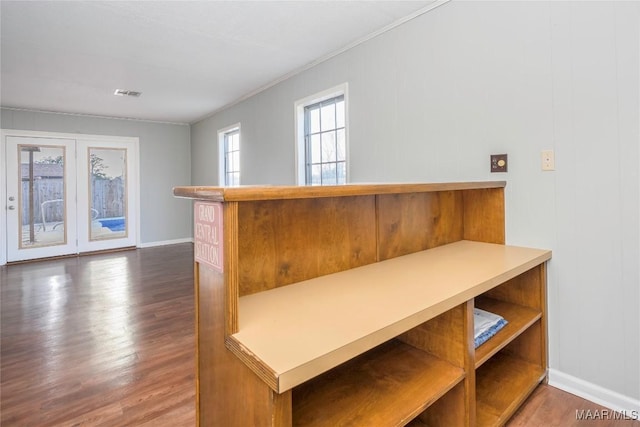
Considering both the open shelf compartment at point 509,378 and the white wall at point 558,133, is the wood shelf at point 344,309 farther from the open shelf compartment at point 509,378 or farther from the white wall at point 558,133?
the open shelf compartment at point 509,378

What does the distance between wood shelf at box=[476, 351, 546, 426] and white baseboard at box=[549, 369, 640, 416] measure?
111 mm

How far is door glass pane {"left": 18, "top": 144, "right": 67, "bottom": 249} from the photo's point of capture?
17.7 ft

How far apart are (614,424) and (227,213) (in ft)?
6.88

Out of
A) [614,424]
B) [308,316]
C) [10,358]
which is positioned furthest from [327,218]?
[10,358]

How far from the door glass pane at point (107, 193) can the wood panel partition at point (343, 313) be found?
6.12m

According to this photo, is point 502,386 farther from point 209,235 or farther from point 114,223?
point 114,223

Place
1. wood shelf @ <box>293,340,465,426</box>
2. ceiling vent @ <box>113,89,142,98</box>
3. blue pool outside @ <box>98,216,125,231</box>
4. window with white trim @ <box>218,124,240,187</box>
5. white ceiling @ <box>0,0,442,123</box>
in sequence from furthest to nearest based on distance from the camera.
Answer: blue pool outside @ <box>98,216,125,231</box>
window with white trim @ <box>218,124,240,187</box>
ceiling vent @ <box>113,89,142,98</box>
white ceiling @ <box>0,0,442,123</box>
wood shelf @ <box>293,340,465,426</box>

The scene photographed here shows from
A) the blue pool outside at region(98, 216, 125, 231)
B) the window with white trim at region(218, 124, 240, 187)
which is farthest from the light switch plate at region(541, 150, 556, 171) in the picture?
the blue pool outside at region(98, 216, 125, 231)

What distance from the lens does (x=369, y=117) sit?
3047 millimetres

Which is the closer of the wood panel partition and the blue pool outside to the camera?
the wood panel partition

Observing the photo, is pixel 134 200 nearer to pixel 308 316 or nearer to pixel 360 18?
pixel 360 18

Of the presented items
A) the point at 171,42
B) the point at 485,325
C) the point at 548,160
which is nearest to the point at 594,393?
the point at 485,325

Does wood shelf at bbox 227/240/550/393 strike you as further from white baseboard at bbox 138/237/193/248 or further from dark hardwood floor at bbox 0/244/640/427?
white baseboard at bbox 138/237/193/248

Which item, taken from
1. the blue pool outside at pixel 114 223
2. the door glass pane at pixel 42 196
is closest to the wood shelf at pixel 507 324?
the blue pool outside at pixel 114 223
